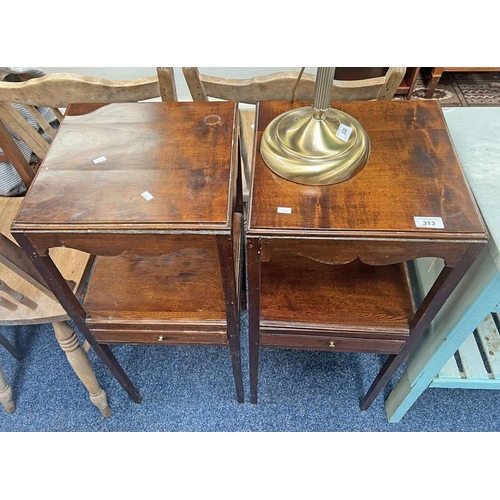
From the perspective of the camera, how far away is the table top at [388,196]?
63 centimetres

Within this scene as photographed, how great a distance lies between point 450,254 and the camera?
0.65 meters

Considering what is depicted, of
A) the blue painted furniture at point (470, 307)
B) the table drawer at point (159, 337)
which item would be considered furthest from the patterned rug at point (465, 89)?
the table drawer at point (159, 337)

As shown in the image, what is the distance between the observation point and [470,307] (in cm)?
75

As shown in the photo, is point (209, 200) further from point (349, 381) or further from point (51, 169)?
point (349, 381)

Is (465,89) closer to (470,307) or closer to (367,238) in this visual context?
(470,307)

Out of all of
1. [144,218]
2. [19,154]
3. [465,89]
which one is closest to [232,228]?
[144,218]

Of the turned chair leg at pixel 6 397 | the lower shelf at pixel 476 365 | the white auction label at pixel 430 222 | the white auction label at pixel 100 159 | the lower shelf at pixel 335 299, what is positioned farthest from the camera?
the turned chair leg at pixel 6 397

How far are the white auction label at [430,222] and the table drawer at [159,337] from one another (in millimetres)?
481

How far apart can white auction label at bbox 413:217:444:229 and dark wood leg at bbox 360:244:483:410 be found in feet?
0.20

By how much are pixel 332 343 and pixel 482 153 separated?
48cm

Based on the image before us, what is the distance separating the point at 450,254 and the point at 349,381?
28.4 inches

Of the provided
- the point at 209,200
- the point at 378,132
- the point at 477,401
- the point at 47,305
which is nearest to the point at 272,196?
the point at 209,200

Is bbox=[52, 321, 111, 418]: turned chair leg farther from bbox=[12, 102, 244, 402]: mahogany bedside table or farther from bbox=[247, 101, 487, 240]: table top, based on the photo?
bbox=[247, 101, 487, 240]: table top

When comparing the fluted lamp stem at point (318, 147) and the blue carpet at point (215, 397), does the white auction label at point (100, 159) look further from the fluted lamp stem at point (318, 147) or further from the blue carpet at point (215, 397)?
the blue carpet at point (215, 397)
